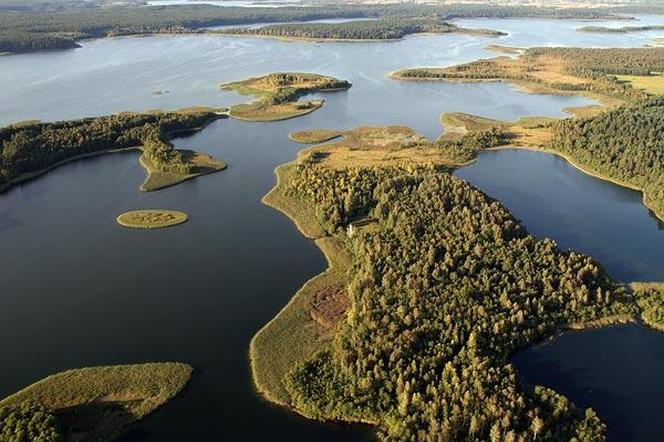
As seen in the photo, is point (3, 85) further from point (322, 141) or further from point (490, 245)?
point (490, 245)

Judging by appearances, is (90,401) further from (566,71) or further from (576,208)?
(566,71)

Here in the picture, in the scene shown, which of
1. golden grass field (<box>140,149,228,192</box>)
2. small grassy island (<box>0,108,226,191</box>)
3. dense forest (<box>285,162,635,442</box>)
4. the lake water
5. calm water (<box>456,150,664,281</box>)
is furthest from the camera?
small grassy island (<box>0,108,226,191</box>)

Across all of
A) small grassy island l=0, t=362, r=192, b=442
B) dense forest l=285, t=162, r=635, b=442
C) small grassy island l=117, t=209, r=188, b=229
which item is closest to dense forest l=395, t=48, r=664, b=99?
dense forest l=285, t=162, r=635, b=442

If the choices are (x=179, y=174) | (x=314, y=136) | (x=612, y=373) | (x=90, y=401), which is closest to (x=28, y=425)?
(x=90, y=401)

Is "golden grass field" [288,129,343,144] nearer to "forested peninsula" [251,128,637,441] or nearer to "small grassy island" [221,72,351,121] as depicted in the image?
"small grassy island" [221,72,351,121]

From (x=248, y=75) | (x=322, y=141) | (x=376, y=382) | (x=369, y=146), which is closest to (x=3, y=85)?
(x=248, y=75)

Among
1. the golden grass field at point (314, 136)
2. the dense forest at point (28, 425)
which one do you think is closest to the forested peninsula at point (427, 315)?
the dense forest at point (28, 425)
